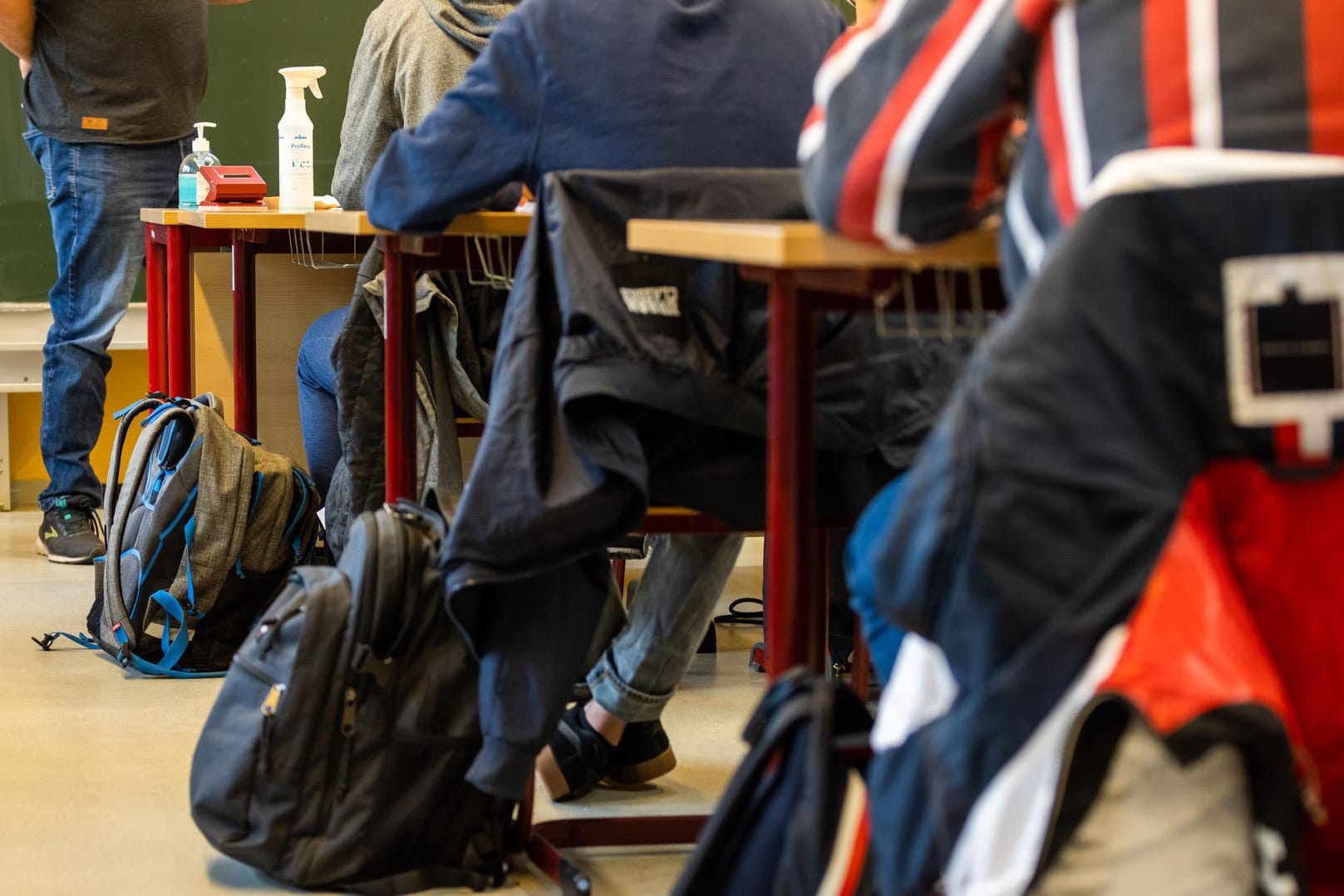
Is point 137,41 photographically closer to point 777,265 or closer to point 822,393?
point 822,393

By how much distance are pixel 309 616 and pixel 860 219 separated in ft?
2.89

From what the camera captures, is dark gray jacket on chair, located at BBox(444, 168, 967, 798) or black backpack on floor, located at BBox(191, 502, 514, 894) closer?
dark gray jacket on chair, located at BBox(444, 168, 967, 798)

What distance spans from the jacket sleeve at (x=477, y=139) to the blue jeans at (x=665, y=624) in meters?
0.52

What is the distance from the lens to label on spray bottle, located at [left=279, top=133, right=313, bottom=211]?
271 centimetres

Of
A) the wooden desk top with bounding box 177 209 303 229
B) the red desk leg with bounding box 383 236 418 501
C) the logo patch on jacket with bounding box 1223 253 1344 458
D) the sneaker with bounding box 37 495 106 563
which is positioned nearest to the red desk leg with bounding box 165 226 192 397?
the wooden desk top with bounding box 177 209 303 229

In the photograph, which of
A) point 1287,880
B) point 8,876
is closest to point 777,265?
point 1287,880

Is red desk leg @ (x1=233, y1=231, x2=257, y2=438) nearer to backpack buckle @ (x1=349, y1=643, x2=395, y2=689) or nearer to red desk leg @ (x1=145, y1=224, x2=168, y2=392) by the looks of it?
red desk leg @ (x1=145, y1=224, x2=168, y2=392)

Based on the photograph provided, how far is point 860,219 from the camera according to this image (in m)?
1.10

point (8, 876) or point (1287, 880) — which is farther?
point (8, 876)

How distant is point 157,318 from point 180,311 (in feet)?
0.91

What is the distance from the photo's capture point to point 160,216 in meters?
3.02

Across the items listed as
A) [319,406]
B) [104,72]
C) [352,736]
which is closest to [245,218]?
[319,406]

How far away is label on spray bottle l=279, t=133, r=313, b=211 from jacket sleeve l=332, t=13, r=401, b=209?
0.08m

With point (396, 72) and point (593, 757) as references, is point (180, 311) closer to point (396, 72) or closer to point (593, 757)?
point (396, 72)
